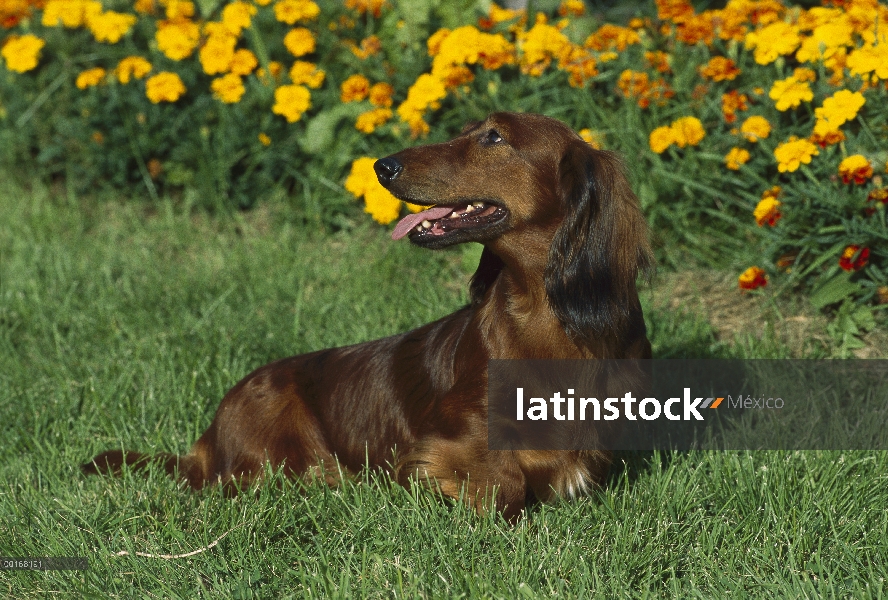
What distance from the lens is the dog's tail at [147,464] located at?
3154mm

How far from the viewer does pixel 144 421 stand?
3.54 meters

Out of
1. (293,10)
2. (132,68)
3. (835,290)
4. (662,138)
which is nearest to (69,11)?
(132,68)

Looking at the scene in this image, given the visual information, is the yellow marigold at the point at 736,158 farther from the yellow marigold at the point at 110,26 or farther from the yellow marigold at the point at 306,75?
the yellow marigold at the point at 110,26

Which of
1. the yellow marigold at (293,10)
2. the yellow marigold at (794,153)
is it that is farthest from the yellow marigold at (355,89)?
the yellow marigold at (794,153)

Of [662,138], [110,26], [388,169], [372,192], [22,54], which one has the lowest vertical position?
[372,192]

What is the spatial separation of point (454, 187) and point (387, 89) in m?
2.30

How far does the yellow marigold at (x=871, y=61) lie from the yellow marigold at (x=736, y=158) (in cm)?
53

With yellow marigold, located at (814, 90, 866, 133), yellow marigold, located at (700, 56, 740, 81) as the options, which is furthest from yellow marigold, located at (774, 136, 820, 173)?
A: yellow marigold, located at (700, 56, 740, 81)

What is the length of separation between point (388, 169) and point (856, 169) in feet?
6.04

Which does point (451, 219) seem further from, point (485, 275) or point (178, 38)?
point (178, 38)

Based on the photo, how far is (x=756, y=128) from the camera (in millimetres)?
4027

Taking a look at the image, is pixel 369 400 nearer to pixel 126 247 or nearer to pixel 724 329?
pixel 724 329

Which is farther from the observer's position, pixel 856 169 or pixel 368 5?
pixel 368 5

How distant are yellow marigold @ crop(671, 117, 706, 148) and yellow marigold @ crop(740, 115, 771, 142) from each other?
209mm
